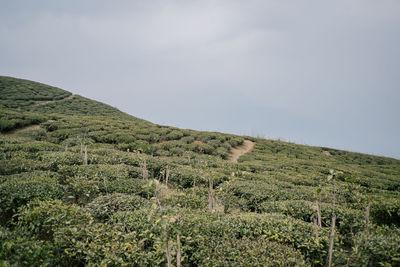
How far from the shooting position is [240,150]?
64.2ft

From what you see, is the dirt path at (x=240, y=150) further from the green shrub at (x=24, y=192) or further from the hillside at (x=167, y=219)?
the green shrub at (x=24, y=192)

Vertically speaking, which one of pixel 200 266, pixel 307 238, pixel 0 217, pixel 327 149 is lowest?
pixel 0 217

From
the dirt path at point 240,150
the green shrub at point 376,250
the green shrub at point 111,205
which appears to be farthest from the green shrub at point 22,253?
the dirt path at point 240,150

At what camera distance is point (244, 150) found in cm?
1981

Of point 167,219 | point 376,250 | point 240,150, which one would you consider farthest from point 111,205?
point 240,150

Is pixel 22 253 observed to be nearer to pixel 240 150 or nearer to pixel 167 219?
pixel 167 219

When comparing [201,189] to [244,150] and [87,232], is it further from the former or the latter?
[244,150]

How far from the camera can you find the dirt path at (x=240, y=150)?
17.0m

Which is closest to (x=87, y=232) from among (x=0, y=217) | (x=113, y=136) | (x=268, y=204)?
(x=0, y=217)

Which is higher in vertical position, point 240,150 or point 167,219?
point 240,150

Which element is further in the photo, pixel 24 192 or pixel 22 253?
pixel 24 192

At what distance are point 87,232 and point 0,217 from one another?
8.19 feet

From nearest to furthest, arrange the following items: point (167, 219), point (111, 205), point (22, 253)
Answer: point (22, 253), point (167, 219), point (111, 205)

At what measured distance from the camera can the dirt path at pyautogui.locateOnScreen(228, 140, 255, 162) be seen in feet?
55.8
